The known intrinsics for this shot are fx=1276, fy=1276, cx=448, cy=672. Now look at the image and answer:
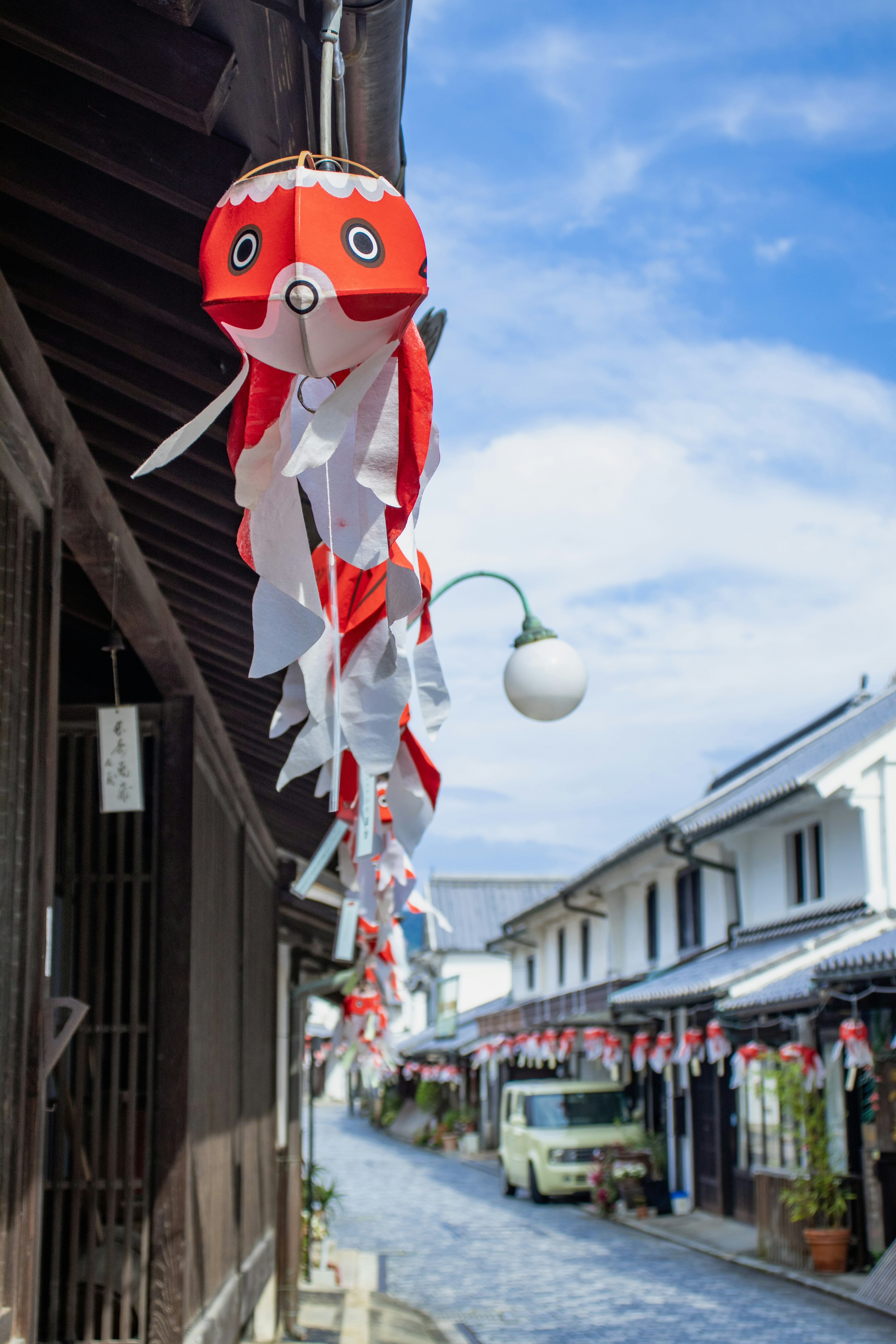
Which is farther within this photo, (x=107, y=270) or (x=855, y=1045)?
(x=855, y=1045)

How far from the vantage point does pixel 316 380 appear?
2105mm

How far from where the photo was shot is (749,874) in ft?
69.4

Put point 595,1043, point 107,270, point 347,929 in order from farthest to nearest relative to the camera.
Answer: point 595,1043 < point 347,929 < point 107,270

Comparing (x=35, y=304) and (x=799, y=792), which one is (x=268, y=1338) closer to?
(x=35, y=304)

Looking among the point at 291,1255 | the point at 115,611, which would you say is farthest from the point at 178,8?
the point at 291,1255

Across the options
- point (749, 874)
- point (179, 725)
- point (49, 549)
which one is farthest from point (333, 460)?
point (749, 874)

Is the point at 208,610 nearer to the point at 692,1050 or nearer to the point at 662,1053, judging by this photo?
the point at 692,1050

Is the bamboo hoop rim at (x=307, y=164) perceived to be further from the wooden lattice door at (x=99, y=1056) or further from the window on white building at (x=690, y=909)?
the window on white building at (x=690, y=909)

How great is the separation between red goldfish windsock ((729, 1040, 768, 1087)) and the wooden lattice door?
11581 millimetres

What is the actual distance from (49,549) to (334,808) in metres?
1.21

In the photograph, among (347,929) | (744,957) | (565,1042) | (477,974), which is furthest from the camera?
(477,974)

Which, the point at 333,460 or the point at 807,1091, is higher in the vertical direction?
the point at 333,460

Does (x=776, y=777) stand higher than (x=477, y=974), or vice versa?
(x=776, y=777)

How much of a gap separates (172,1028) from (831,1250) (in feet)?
38.4
